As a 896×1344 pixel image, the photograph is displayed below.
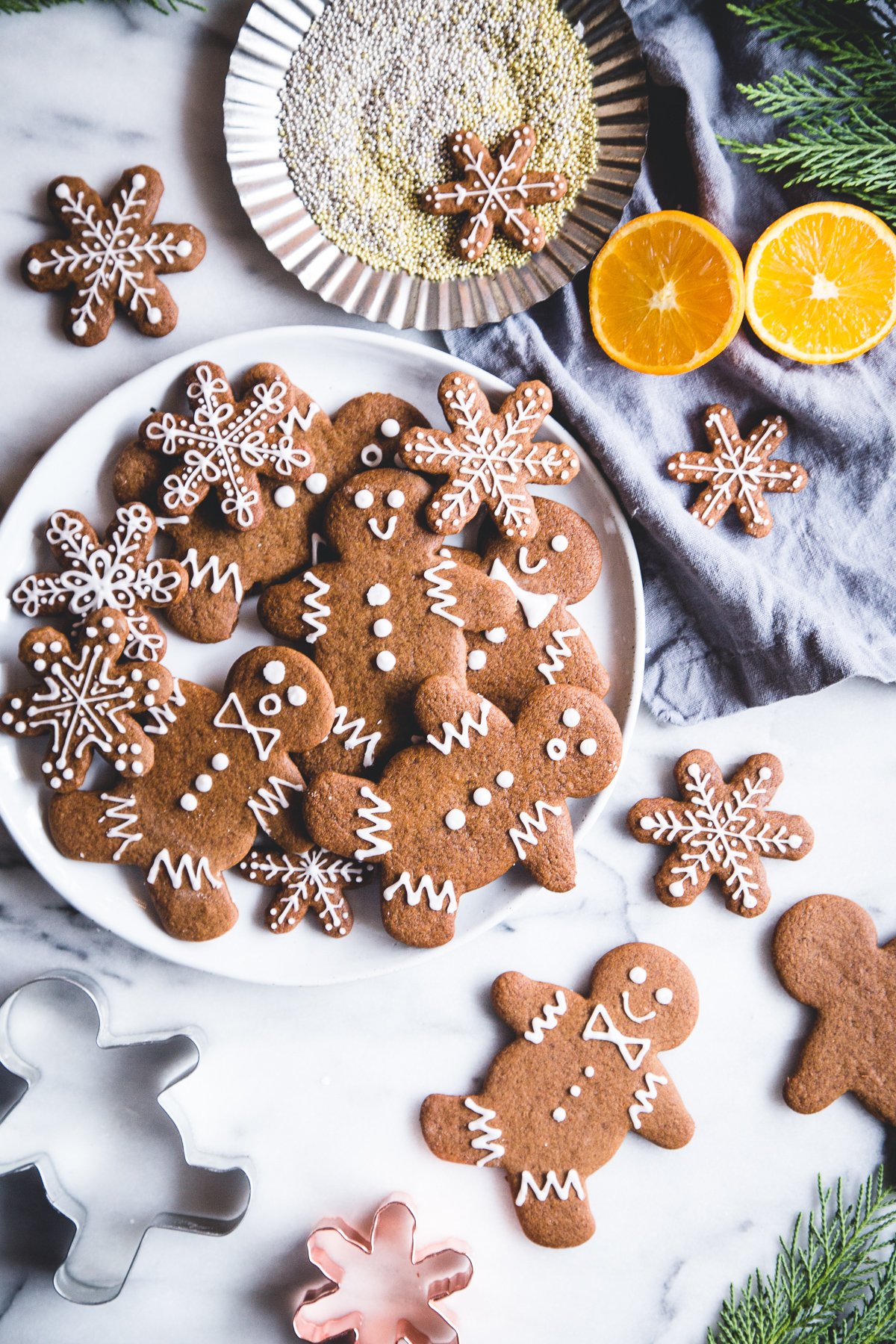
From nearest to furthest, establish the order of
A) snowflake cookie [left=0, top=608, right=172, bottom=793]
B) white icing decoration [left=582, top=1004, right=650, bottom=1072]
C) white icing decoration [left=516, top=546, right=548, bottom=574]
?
snowflake cookie [left=0, top=608, right=172, bottom=793], white icing decoration [left=516, top=546, right=548, bottom=574], white icing decoration [left=582, top=1004, right=650, bottom=1072]

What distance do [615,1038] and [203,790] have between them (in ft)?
2.85

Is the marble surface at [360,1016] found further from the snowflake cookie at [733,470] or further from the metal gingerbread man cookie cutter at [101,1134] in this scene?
the snowflake cookie at [733,470]

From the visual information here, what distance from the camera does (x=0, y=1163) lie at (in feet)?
5.13

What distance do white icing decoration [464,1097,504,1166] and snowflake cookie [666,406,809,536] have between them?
3.72ft

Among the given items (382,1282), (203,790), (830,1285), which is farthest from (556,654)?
(830,1285)

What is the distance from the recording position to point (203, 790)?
61.3 inches

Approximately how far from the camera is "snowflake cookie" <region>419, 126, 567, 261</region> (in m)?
1.54

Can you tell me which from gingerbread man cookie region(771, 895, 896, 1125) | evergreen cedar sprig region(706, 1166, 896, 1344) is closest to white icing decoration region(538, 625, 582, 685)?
gingerbread man cookie region(771, 895, 896, 1125)

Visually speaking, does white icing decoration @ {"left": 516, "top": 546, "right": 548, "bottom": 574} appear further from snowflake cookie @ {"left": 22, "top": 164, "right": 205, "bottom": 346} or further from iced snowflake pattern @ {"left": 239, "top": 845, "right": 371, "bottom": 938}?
snowflake cookie @ {"left": 22, "top": 164, "right": 205, "bottom": 346}

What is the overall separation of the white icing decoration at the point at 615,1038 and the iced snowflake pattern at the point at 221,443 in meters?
1.07

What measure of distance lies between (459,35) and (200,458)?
800 millimetres

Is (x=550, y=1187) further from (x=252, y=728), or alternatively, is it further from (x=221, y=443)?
(x=221, y=443)

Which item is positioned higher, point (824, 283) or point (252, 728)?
point (824, 283)

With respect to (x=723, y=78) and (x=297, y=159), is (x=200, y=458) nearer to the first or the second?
(x=297, y=159)
